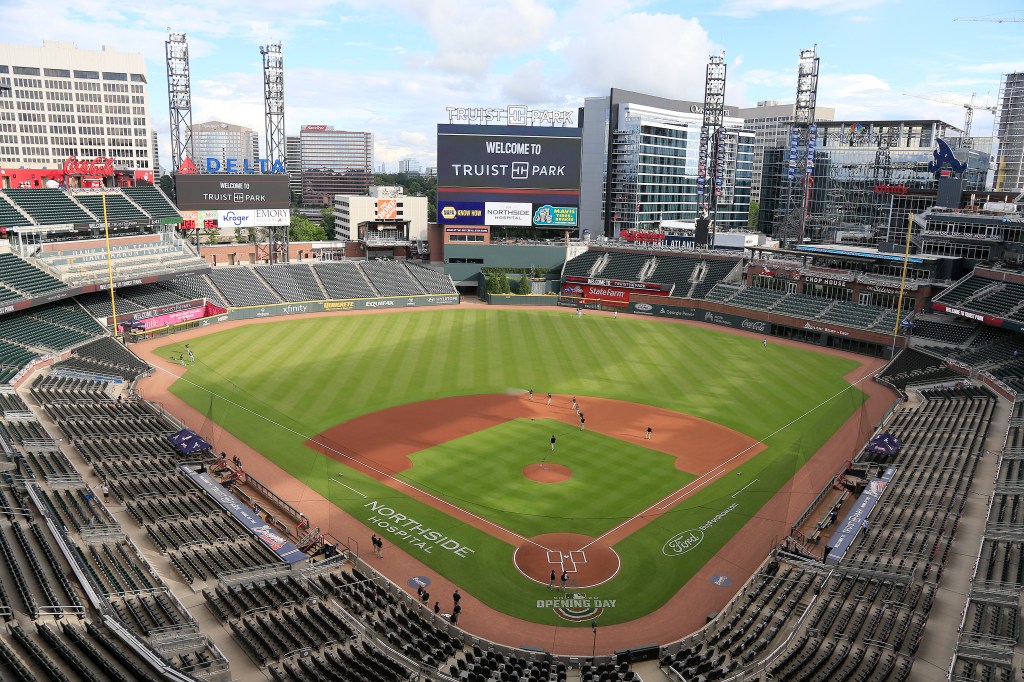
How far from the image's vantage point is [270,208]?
82812mm

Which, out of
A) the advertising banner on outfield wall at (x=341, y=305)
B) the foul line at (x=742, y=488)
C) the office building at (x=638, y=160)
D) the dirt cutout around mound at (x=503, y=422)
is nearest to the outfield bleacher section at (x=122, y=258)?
the advertising banner on outfield wall at (x=341, y=305)

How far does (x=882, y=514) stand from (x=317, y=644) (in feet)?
78.8

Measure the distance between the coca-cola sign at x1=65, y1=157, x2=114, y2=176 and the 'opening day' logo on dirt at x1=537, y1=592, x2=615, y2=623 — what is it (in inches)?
2695

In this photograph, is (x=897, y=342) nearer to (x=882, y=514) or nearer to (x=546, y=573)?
(x=882, y=514)

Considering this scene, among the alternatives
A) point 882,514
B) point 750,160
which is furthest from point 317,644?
point 750,160

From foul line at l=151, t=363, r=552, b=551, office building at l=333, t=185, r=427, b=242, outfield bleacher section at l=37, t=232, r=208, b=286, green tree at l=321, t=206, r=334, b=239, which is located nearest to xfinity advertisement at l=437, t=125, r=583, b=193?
office building at l=333, t=185, r=427, b=242

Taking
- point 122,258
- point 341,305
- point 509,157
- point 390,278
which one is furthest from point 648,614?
point 509,157

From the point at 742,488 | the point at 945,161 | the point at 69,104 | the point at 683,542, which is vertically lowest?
the point at 683,542

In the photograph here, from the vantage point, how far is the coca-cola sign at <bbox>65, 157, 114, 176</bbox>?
232 ft

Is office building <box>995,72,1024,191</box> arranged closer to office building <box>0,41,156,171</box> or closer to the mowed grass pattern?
→ the mowed grass pattern

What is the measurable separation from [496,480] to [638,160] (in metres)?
92.9

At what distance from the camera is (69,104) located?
144750 mm

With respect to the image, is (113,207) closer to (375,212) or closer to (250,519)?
(375,212)

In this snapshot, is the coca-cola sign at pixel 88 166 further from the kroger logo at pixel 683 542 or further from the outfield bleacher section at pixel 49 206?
the kroger logo at pixel 683 542
